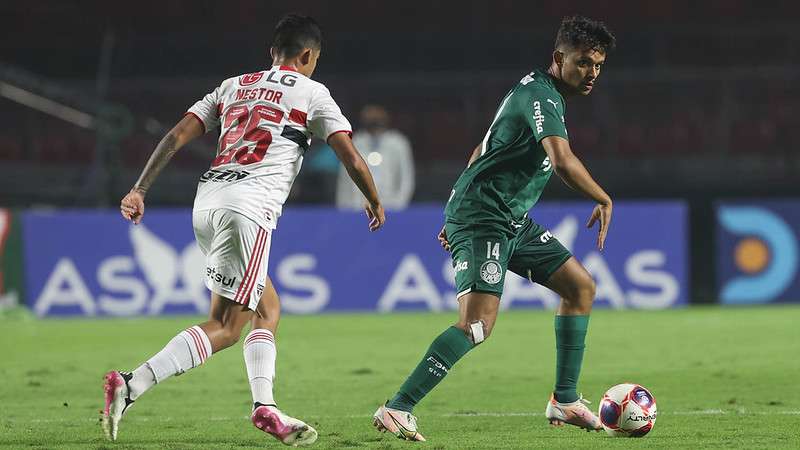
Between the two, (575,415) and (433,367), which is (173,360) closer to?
(433,367)

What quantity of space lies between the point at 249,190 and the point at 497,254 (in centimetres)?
108

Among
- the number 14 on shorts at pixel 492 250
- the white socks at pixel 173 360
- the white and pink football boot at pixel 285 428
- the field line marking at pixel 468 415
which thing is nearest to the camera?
the white and pink football boot at pixel 285 428

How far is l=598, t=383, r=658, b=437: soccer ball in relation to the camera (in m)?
5.30

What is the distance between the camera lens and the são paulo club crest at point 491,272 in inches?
211

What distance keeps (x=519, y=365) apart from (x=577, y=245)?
5.00 meters

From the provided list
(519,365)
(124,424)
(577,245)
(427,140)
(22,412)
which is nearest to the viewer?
(124,424)

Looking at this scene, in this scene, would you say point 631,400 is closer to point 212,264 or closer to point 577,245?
point 212,264

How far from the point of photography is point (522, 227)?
5629 mm

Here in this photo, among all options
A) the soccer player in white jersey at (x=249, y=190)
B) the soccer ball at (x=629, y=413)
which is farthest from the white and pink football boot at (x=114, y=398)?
the soccer ball at (x=629, y=413)

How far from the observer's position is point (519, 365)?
8.66 meters

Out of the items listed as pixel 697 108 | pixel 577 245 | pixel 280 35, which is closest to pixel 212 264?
pixel 280 35

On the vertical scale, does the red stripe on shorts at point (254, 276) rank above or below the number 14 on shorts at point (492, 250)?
below

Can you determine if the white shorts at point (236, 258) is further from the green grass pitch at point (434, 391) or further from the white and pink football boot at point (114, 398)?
the green grass pitch at point (434, 391)

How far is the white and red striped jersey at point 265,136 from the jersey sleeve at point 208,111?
0.36 feet
